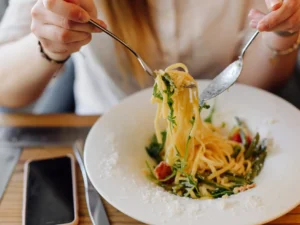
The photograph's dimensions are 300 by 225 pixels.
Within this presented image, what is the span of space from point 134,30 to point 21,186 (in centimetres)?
54

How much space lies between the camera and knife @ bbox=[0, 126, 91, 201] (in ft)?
3.78

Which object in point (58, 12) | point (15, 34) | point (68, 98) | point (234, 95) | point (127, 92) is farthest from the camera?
point (68, 98)

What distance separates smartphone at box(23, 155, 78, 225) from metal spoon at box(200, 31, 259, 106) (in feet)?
1.24

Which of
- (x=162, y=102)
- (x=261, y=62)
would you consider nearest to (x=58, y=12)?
(x=162, y=102)

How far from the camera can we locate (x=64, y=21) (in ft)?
3.09

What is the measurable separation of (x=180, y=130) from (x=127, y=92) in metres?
0.44

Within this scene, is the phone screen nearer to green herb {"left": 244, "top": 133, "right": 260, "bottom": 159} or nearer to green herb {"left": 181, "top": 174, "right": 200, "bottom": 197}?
green herb {"left": 181, "top": 174, "right": 200, "bottom": 197}

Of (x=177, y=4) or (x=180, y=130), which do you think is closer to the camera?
(x=180, y=130)

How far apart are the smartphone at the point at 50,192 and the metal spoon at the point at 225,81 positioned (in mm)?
377

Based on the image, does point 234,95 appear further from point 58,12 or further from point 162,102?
point 58,12

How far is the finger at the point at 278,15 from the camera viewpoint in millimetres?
881

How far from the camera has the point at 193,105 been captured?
104 cm

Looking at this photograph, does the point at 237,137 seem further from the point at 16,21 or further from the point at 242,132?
the point at 16,21

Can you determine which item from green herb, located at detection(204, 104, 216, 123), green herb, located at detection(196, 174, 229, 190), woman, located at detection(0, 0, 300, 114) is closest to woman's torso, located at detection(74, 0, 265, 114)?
woman, located at detection(0, 0, 300, 114)
